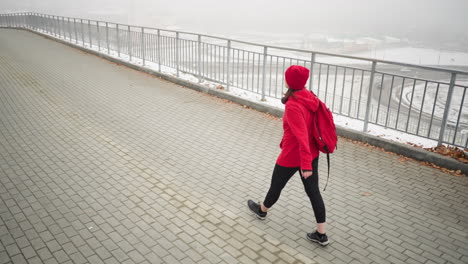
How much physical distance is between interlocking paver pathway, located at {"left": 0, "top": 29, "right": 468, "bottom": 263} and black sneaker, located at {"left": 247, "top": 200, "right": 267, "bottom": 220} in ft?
0.30

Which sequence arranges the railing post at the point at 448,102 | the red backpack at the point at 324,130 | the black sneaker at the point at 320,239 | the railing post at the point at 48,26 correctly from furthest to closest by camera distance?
1. the railing post at the point at 48,26
2. the railing post at the point at 448,102
3. the black sneaker at the point at 320,239
4. the red backpack at the point at 324,130

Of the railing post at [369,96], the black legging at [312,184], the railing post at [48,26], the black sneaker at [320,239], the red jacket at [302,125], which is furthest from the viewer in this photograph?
the railing post at [48,26]

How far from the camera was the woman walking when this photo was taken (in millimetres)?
3367

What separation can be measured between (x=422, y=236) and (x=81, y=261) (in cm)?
366

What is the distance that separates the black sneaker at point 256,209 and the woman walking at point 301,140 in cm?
51

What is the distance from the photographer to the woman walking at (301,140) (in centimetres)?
337

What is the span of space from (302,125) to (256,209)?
144 centimetres

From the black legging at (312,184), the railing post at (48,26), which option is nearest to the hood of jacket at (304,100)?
the black legging at (312,184)

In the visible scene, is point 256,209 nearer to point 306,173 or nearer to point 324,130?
point 306,173

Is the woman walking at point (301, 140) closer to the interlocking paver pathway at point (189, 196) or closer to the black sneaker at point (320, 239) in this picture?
the black sneaker at point (320, 239)

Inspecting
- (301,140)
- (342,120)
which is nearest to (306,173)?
(301,140)

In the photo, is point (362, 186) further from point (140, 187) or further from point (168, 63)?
point (168, 63)

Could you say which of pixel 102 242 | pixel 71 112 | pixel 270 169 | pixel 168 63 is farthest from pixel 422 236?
pixel 168 63

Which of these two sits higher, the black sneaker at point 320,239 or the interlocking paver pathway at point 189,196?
the black sneaker at point 320,239
